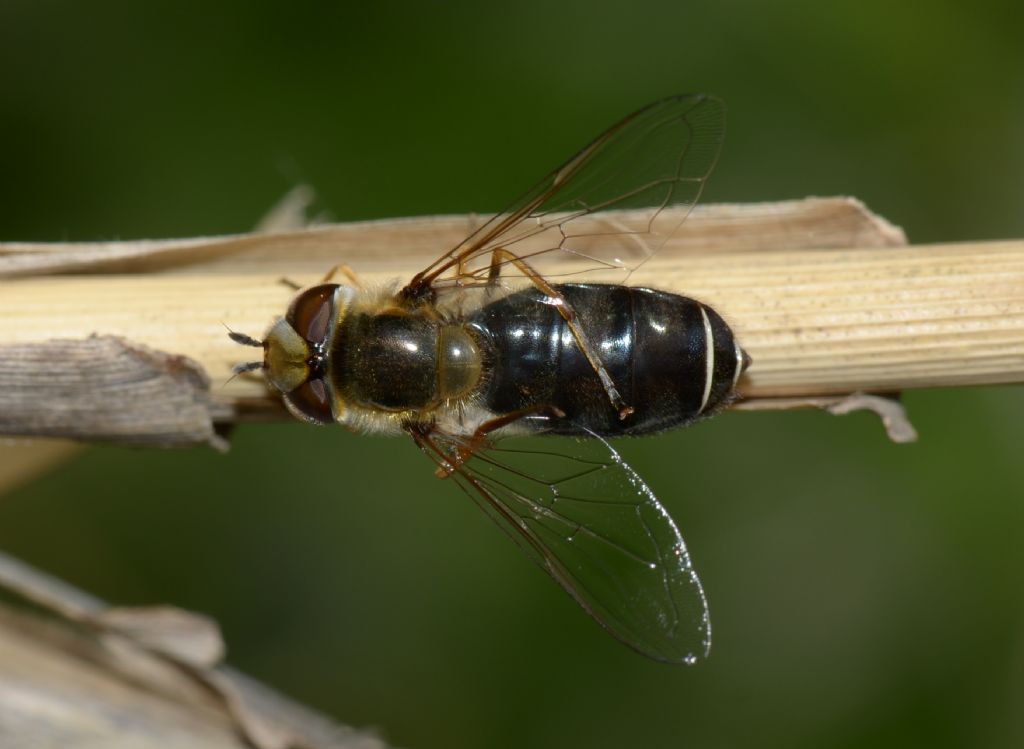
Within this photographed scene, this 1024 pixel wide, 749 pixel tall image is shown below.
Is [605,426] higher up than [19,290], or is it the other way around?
[19,290]

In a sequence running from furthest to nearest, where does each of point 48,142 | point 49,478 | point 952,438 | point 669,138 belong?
point 49,478
point 48,142
point 952,438
point 669,138

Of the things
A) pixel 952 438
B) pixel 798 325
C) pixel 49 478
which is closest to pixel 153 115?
pixel 49 478

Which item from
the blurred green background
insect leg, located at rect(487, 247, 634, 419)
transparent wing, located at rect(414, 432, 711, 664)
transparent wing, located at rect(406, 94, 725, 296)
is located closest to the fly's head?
transparent wing, located at rect(406, 94, 725, 296)

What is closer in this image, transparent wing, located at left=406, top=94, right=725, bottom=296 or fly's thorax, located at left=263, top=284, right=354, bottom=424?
fly's thorax, located at left=263, top=284, right=354, bottom=424

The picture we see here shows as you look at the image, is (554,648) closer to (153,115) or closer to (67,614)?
(67,614)

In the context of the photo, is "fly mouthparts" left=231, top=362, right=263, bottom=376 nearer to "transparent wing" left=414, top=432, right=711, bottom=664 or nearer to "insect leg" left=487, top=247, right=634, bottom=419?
"transparent wing" left=414, top=432, right=711, bottom=664

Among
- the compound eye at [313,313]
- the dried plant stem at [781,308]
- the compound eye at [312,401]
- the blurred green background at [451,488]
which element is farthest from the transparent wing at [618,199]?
the blurred green background at [451,488]

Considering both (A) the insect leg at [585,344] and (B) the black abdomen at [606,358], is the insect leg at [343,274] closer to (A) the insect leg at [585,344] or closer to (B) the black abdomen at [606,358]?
(B) the black abdomen at [606,358]
